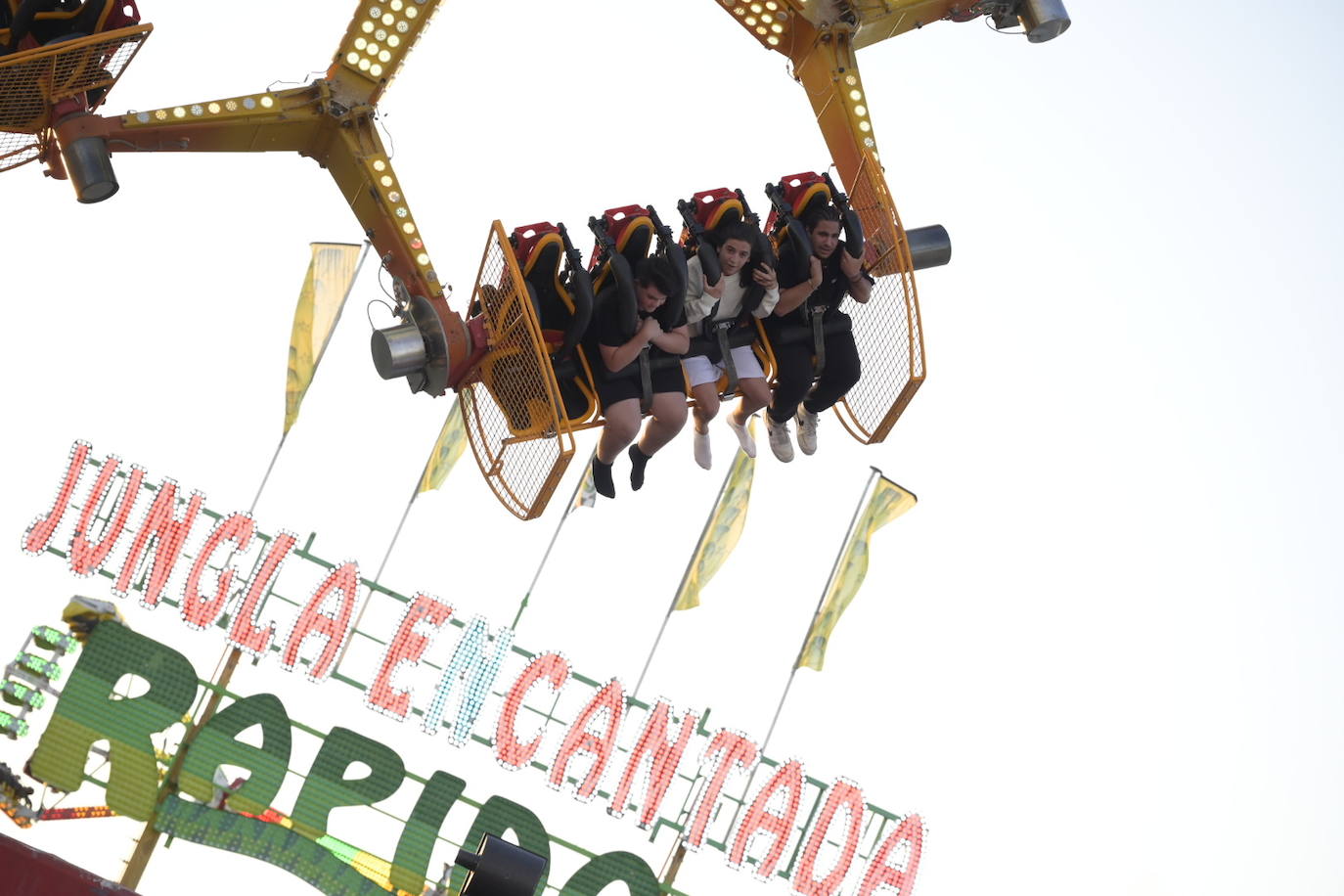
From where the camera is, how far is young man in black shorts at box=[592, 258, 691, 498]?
311 inches

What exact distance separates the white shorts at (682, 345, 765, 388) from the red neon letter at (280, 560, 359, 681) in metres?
5.34

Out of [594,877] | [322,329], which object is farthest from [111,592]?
[594,877]

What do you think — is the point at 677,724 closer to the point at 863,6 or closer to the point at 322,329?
the point at 322,329

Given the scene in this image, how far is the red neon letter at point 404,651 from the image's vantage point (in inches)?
514

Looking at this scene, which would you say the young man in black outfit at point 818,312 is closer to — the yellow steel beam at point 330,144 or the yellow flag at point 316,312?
the yellow steel beam at point 330,144

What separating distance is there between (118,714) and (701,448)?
531 cm

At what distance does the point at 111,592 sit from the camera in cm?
1305

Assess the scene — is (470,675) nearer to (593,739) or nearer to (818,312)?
(593,739)

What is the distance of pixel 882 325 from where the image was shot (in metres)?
8.66

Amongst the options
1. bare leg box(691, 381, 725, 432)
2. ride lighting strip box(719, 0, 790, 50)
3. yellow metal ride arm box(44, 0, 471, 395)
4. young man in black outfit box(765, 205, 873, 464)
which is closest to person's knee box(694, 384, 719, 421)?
bare leg box(691, 381, 725, 432)

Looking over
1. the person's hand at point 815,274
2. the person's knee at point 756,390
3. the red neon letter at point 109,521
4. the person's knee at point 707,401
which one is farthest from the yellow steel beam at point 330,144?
the red neon letter at point 109,521

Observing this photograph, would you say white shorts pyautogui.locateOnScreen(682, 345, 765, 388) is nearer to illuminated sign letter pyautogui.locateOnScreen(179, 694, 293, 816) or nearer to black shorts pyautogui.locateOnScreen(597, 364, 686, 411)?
black shorts pyautogui.locateOnScreen(597, 364, 686, 411)

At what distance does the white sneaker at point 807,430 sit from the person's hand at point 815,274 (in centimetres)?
95

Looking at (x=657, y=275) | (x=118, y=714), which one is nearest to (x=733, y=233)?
(x=657, y=275)
